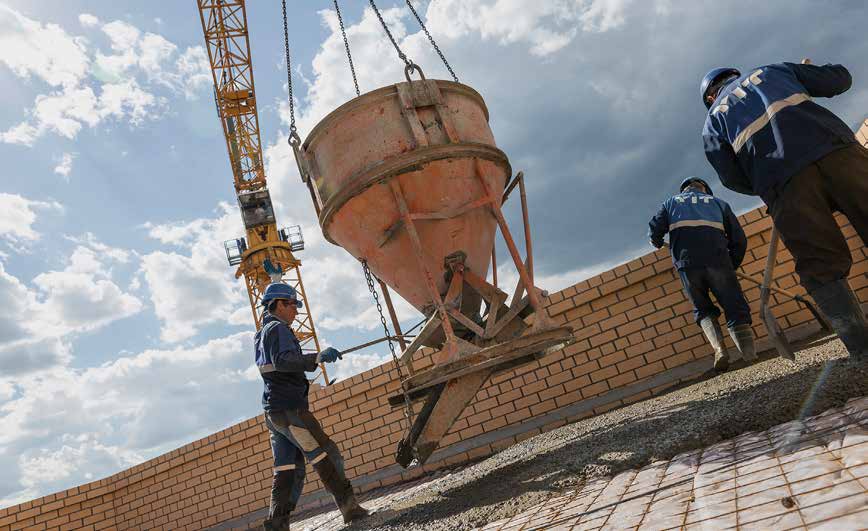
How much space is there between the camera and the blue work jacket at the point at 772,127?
7.52ft

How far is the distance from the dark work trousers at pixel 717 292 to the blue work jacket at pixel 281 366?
8.37 ft

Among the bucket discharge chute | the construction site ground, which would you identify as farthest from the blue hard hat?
the construction site ground

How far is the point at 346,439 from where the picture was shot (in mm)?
5051

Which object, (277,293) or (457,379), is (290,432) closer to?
(277,293)

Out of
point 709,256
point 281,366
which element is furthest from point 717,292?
point 281,366

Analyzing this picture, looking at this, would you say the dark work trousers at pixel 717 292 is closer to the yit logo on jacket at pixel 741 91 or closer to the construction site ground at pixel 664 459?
the construction site ground at pixel 664 459

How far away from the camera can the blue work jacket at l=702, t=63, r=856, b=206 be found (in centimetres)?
229

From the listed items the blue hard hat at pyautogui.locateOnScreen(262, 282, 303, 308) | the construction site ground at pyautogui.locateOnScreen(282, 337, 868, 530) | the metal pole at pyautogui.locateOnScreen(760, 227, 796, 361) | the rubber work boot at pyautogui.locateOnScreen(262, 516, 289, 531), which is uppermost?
the blue hard hat at pyautogui.locateOnScreen(262, 282, 303, 308)

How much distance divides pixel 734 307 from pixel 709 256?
1.18ft

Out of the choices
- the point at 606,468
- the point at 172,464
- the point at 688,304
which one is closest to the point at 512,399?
the point at 688,304

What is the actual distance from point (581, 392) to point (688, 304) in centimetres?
109

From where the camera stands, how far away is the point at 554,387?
443 centimetres

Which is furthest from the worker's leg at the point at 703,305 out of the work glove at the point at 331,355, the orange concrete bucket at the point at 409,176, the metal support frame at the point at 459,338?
the work glove at the point at 331,355

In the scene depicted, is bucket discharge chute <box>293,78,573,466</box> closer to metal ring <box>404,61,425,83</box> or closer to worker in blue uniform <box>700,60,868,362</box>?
metal ring <box>404,61,425,83</box>
